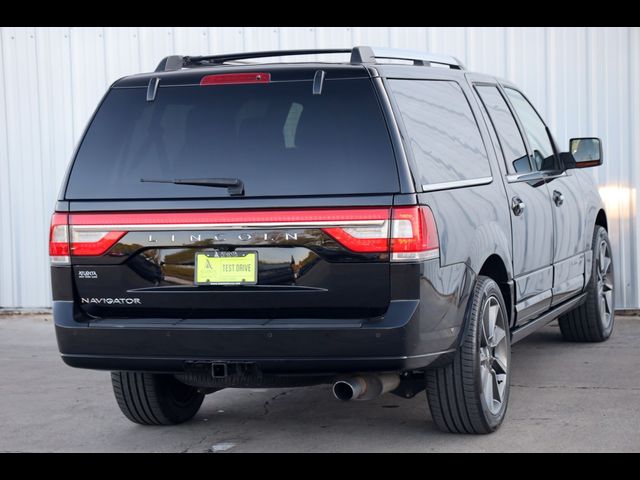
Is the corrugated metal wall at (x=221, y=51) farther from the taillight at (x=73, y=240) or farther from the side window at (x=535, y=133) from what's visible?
the taillight at (x=73, y=240)

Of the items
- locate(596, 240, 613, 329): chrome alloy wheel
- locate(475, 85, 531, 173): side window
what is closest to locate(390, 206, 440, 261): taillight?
locate(475, 85, 531, 173): side window

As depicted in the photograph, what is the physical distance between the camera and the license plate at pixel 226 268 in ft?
17.6

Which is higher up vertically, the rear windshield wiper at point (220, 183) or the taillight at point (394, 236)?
the rear windshield wiper at point (220, 183)

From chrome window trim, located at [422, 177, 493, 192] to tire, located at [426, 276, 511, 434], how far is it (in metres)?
0.48

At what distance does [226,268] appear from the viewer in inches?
213

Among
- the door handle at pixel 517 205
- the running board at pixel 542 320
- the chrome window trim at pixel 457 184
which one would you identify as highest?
the chrome window trim at pixel 457 184

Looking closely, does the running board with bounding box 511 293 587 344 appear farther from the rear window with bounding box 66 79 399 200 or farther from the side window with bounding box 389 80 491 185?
the rear window with bounding box 66 79 399 200

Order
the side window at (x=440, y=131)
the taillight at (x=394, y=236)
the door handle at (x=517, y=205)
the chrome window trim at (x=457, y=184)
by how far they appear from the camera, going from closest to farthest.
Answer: the taillight at (x=394, y=236)
the chrome window trim at (x=457, y=184)
the side window at (x=440, y=131)
the door handle at (x=517, y=205)

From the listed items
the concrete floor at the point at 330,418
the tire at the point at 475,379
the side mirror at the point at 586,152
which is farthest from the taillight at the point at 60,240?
the side mirror at the point at 586,152

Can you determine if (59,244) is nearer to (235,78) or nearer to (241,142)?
(241,142)

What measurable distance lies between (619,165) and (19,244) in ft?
17.9

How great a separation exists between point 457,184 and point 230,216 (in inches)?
46.7

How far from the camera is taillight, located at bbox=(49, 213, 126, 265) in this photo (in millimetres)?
5574
